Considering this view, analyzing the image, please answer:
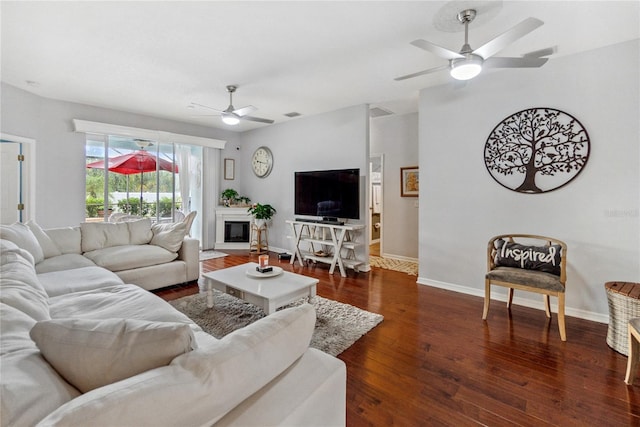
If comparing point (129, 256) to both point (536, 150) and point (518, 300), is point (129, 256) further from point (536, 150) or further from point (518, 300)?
point (536, 150)

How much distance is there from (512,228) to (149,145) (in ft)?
20.3

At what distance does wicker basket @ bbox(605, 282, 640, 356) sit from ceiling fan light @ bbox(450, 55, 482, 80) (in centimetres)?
204

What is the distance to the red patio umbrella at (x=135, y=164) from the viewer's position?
17.4ft

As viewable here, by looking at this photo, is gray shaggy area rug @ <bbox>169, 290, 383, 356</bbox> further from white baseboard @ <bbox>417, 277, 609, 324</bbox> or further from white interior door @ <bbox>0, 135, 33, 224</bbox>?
white interior door @ <bbox>0, 135, 33, 224</bbox>

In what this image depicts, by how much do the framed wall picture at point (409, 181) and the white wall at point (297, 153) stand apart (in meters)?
1.13

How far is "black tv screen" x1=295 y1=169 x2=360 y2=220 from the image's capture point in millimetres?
4559

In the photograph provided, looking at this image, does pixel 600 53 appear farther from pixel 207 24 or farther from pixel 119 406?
pixel 119 406

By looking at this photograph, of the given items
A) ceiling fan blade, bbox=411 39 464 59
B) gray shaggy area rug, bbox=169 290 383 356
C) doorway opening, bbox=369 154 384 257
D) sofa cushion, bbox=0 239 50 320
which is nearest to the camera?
sofa cushion, bbox=0 239 50 320

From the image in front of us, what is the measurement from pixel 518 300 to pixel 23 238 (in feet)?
16.6

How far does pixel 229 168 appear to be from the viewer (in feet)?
22.0

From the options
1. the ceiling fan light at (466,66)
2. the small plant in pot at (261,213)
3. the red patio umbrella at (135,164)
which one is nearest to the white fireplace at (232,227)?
the small plant in pot at (261,213)

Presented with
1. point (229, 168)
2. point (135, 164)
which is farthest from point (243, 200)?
point (135, 164)

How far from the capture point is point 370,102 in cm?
453

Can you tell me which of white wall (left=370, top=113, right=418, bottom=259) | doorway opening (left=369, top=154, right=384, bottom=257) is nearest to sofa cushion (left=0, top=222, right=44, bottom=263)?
white wall (left=370, top=113, right=418, bottom=259)
